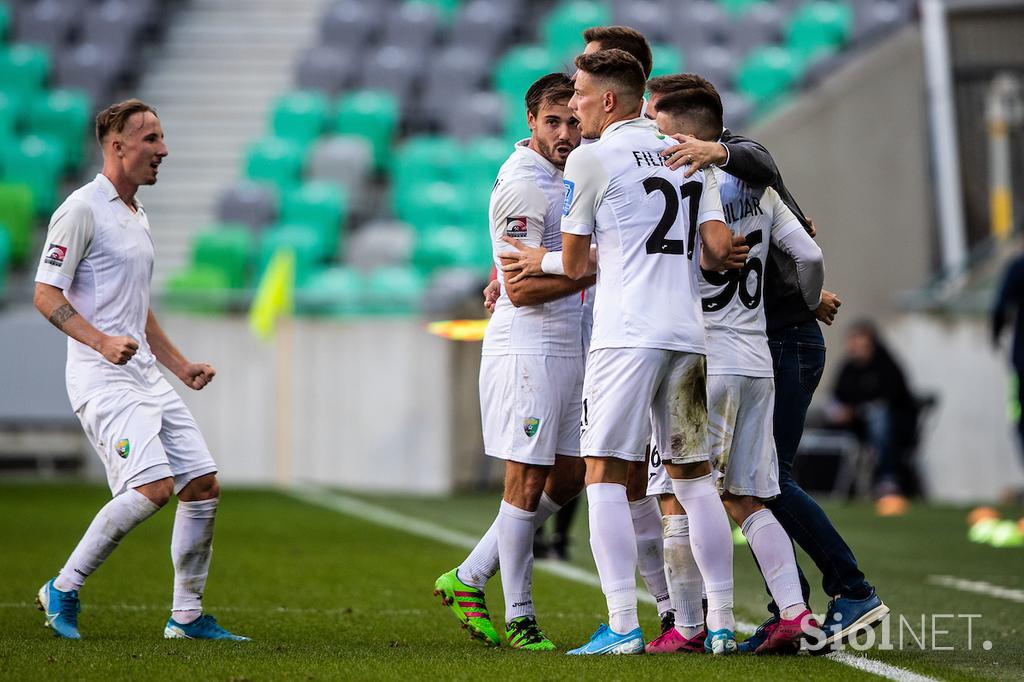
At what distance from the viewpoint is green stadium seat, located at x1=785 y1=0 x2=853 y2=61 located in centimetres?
2102

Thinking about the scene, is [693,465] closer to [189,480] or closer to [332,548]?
[189,480]

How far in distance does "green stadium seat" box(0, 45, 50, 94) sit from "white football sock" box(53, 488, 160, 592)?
1612cm

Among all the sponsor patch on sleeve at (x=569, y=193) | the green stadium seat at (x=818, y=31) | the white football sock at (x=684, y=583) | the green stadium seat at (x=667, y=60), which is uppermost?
the green stadium seat at (x=818, y=31)

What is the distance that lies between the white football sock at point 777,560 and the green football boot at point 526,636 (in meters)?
0.83

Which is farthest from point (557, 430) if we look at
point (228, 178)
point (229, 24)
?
point (229, 24)

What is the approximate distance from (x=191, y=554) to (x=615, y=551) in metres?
1.79

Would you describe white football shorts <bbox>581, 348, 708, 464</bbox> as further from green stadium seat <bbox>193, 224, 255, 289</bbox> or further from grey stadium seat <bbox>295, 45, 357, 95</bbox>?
grey stadium seat <bbox>295, 45, 357, 95</bbox>

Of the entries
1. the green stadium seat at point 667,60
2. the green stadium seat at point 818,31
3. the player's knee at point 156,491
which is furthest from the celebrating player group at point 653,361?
the green stadium seat at point 818,31

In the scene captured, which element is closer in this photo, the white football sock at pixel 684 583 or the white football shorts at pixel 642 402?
the white football shorts at pixel 642 402

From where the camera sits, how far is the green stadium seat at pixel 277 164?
20203 mm

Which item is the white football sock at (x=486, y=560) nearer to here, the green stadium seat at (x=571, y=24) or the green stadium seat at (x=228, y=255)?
the green stadium seat at (x=228, y=255)

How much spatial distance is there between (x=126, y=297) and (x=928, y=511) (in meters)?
10.1

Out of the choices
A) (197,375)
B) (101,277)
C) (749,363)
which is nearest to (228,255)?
(197,375)

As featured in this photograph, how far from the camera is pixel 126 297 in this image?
6.25 m
